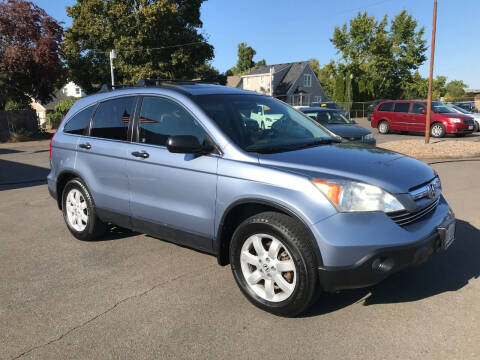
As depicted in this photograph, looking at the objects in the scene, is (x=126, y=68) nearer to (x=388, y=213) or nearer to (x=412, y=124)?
(x=412, y=124)

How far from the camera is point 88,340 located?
9.71ft

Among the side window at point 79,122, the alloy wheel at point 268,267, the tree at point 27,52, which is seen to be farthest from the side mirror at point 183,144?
the tree at point 27,52

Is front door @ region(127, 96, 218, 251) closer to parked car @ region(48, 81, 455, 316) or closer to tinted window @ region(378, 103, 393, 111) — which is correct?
parked car @ region(48, 81, 455, 316)

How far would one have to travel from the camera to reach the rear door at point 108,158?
438 centimetres

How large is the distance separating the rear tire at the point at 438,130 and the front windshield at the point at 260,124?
17145 mm

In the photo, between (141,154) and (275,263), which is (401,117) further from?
(275,263)

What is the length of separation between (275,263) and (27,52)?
2439 centimetres

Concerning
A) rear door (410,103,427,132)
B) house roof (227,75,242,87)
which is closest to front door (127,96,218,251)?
rear door (410,103,427,132)

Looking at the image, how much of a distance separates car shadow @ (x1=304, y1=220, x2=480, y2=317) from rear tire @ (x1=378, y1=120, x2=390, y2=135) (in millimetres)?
18656

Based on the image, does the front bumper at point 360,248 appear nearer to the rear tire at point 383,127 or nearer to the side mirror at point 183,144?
the side mirror at point 183,144

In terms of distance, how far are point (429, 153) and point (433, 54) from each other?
402 centimetres

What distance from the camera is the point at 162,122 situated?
4.09 meters

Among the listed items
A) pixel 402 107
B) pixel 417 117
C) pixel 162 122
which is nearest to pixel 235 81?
pixel 402 107

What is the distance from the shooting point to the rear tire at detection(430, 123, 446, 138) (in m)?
19.3
